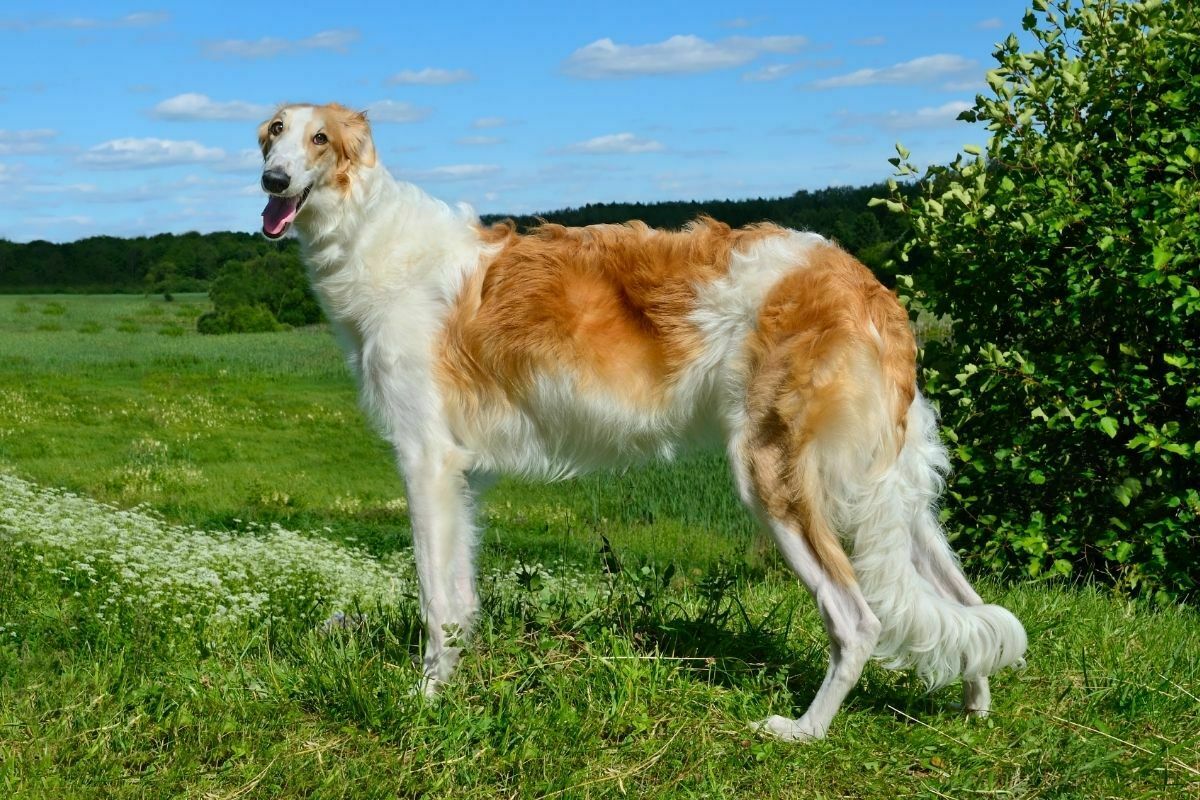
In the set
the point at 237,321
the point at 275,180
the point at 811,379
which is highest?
the point at 275,180

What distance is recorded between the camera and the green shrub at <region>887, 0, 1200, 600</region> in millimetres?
5664

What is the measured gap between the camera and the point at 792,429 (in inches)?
156

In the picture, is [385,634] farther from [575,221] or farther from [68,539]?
[575,221]

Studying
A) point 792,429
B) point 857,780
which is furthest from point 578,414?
point 857,780

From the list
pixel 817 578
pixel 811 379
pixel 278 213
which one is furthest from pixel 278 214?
pixel 817 578

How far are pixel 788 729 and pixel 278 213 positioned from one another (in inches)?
109

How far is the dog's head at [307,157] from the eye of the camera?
4.51 m

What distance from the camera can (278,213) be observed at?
460 centimetres

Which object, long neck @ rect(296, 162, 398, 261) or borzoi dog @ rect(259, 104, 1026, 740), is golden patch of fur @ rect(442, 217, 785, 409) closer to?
borzoi dog @ rect(259, 104, 1026, 740)

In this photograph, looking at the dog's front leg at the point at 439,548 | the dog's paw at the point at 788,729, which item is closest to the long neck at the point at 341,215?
the dog's front leg at the point at 439,548

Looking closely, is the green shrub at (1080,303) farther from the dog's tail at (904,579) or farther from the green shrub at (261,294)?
the green shrub at (261,294)

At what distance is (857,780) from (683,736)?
607 mm

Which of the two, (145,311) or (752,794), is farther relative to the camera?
(145,311)

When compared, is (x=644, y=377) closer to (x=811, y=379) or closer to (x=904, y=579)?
(x=811, y=379)
